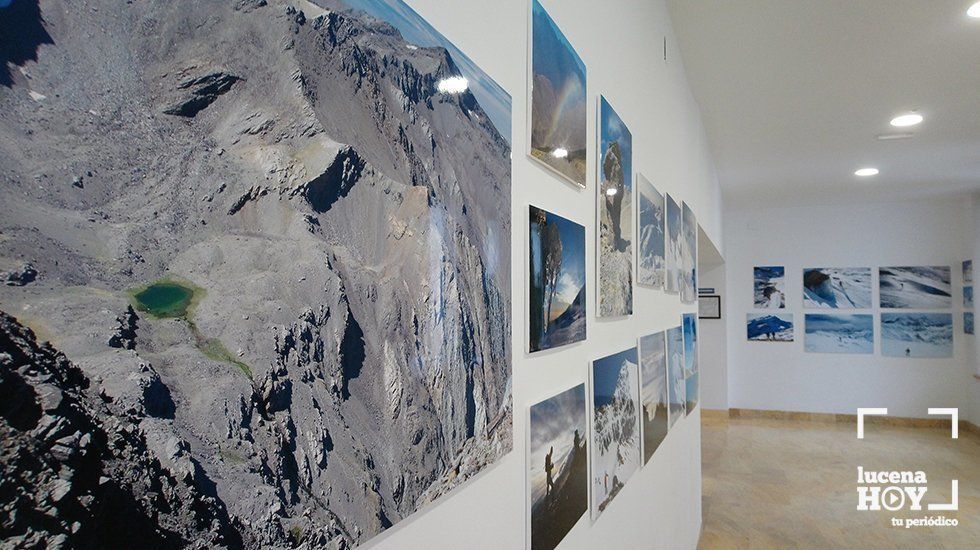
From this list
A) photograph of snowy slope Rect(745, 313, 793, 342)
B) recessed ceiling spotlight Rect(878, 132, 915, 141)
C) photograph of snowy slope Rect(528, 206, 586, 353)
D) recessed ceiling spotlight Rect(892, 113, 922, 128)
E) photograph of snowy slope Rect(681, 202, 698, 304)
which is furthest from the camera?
photograph of snowy slope Rect(745, 313, 793, 342)

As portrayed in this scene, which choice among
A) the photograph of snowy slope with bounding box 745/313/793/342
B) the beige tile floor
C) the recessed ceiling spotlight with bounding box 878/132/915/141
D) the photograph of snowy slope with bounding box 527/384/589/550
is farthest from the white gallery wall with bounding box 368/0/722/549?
the photograph of snowy slope with bounding box 745/313/793/342

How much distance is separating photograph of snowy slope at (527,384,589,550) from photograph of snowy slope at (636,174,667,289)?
749 millimetres

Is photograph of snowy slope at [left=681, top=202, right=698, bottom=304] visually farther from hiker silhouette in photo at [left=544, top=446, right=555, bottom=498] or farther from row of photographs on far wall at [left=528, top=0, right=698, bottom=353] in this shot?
hiker silhouette in photo at [left=544, top=446, right=555, bottom=498]

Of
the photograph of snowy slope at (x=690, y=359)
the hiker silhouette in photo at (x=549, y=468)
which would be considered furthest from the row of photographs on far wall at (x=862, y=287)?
the hiker silhouette in photo at (x=549, y=468)

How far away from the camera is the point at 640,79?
1995 millimetres

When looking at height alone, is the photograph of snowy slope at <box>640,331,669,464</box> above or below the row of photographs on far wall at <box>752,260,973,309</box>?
below

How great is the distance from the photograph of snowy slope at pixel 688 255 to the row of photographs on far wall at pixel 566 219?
1259 mm

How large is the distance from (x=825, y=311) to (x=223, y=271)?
31.1 feet

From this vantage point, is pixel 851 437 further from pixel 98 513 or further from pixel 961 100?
pixel 98 513

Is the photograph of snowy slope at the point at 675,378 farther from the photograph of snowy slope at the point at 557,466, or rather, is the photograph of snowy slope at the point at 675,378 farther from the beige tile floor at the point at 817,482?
the beige tile floor at the point at 817,482

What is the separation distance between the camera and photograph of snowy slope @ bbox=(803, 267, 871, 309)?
830cm

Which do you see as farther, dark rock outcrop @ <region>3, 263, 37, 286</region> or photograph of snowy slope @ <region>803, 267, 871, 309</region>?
photograph of snowy slope @ <region>803, 267, 871, 309</region>

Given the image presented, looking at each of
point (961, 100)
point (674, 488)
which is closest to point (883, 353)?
point (961, 100)

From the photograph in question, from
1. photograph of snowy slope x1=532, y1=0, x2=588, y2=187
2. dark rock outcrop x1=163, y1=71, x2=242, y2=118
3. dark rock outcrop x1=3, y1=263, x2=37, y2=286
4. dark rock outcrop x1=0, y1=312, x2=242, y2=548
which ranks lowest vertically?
dark rock outcrop x1=0, y1=312, x2=242, y2=548
